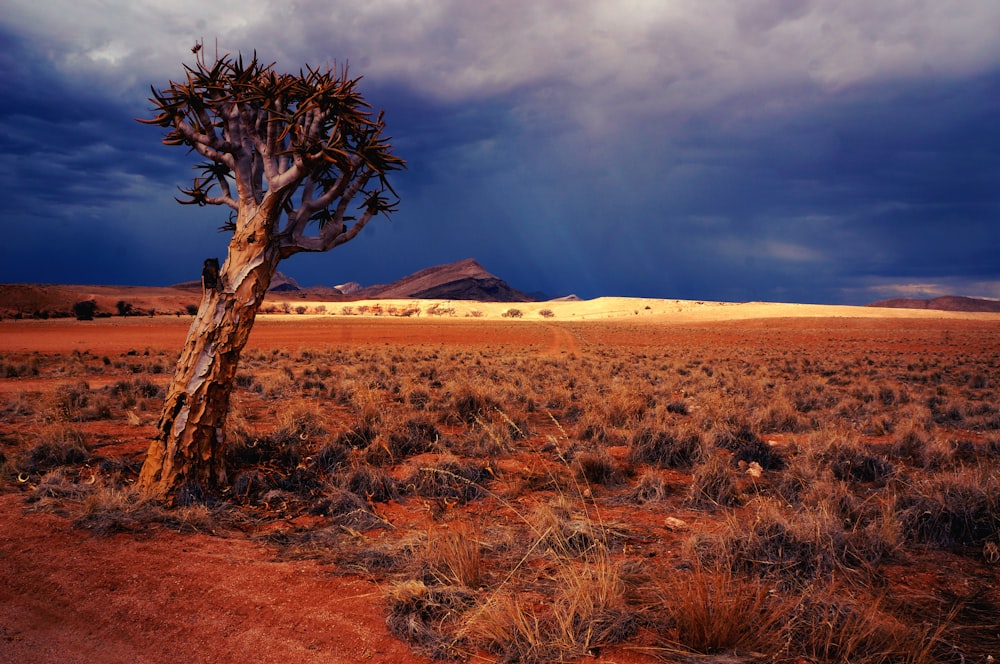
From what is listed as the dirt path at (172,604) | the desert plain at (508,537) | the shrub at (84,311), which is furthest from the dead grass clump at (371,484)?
the shrub at (84,311)

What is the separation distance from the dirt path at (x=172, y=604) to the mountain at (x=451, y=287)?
169110mm

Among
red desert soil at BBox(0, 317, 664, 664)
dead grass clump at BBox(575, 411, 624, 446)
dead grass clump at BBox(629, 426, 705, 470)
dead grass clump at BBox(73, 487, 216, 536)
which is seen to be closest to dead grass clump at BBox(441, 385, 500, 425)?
dead grass clump at BBox(575, 411, 624, 446)

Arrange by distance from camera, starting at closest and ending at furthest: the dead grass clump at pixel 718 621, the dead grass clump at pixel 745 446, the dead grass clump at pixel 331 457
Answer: the dead grass clump at pixel 718 621 < the dead grass clump at pixel 331 457 < the dead grass clump at pixel 745 446

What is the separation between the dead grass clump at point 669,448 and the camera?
8.51 metres

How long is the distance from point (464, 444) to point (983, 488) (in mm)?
6704

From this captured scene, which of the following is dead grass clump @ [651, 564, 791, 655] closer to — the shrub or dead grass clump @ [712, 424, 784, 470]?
dead grass clump @ [712, 424, 784, 470]

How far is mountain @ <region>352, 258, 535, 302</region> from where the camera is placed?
179 m

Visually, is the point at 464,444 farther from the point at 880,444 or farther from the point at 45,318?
the point at 45,318

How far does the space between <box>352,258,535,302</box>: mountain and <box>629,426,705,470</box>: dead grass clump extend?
16562 centimetres

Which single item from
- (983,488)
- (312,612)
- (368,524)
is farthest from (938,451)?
(312,612)

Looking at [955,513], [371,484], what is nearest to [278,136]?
[371,484]

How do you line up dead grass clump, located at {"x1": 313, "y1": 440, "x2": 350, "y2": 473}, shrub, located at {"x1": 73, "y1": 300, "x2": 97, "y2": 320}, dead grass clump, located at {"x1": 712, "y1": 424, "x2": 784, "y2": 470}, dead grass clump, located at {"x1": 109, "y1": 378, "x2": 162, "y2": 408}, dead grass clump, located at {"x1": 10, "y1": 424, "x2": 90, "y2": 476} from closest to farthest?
1. dead grass clump, located at {"x1": 10, "y1": 424, "x2": 90, "y2": 476}
2. dead grass clump, located at {"x1": 313, "y1": 440, "x2": 350, "y2": 473}
3. dead grass clump, located at {"x1": 712, "y1": 424, "x2": 784, "y2": 470}
4. dead grass clump, located at {"x1": 109, "y1": 378, "x2": 162, "y2": 408}
5. shrub, located at {"x1": 73, "y1": 300, "x2": 97, "y2": 320}

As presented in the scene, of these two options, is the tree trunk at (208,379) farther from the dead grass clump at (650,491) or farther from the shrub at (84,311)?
the shrub at (84,311)

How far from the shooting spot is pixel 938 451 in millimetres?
8242
